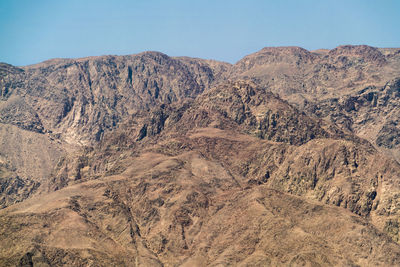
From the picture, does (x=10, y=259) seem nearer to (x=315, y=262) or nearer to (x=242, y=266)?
(x=242, y=266)

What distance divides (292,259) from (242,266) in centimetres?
1768

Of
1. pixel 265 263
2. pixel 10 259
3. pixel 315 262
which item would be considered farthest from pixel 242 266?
pixel 10 259

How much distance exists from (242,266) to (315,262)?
25382mm

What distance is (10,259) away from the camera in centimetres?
19950

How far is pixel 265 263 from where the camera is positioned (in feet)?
656

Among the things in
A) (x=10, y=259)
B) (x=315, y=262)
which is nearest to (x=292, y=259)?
(x=315, y=262)

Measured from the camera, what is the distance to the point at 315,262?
7657 inches

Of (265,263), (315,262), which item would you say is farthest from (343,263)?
(265,263)

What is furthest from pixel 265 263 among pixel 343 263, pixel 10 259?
pixel 10 259

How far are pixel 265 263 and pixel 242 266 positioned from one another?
26.9ft

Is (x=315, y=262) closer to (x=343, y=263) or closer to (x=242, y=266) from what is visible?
(x=343, y=263)

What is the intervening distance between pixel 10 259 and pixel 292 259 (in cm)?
9913

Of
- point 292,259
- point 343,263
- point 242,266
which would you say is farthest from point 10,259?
point 343,263

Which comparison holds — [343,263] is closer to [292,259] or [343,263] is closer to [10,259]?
[292,259]
